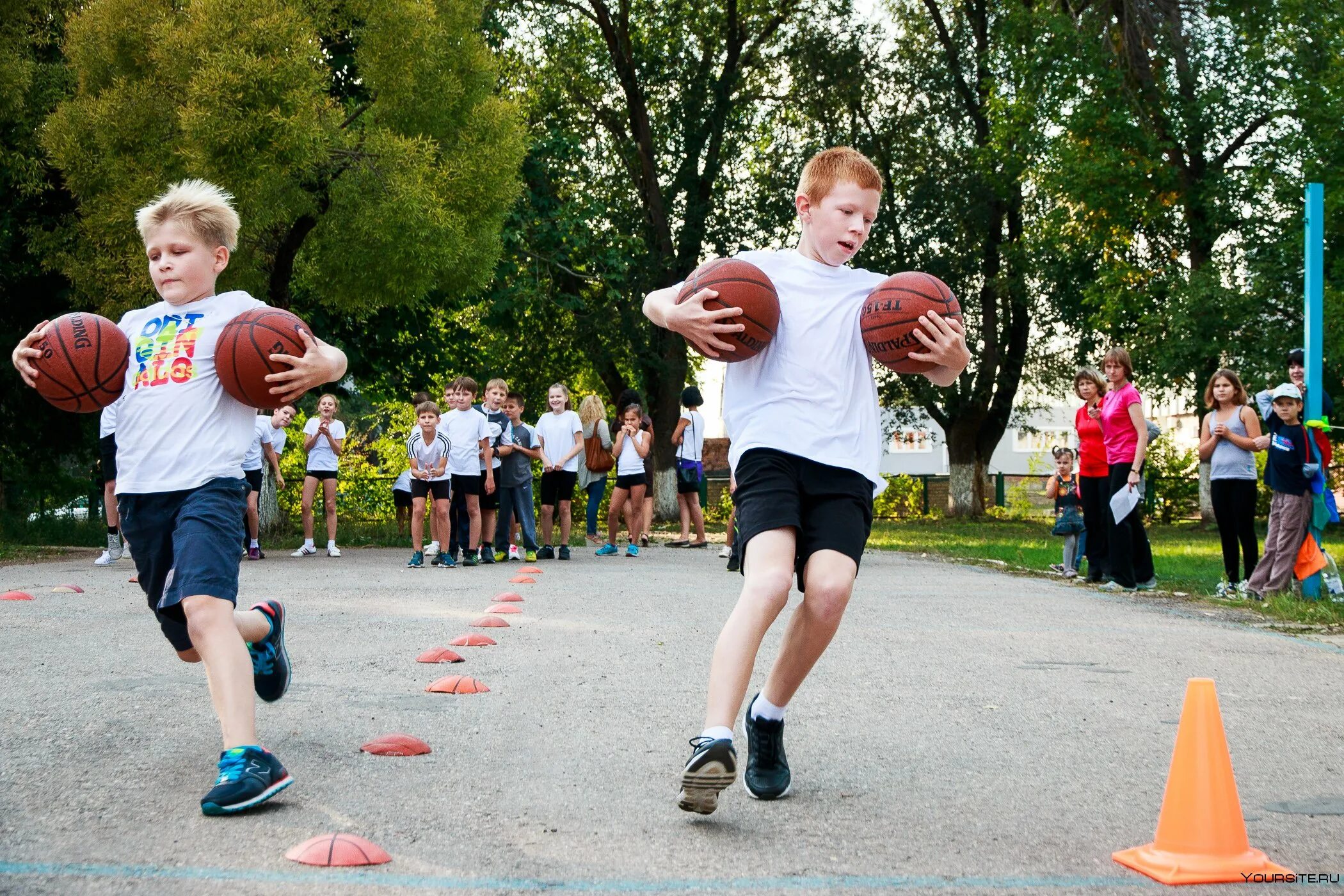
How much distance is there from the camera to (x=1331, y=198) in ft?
69.1

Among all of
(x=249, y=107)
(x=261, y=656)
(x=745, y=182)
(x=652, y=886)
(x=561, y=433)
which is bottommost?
(x=652, y=886)

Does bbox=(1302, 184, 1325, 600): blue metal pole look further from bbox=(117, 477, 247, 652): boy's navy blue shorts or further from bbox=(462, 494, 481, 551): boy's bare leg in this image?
bbox=(117, 477, 247, 652): boy's navy blue shorts

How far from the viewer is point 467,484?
551 inches

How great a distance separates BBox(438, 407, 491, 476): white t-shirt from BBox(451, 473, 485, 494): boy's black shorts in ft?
0.12

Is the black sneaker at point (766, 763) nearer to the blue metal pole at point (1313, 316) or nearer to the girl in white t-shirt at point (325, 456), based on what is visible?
the blue metal pole at point (1313, 316)

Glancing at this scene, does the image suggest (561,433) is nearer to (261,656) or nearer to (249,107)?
(249,107)

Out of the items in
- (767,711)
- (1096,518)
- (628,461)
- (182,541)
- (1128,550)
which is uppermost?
(628,461)

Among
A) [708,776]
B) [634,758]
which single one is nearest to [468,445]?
[634,758]

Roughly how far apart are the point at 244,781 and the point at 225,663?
16.3 inches

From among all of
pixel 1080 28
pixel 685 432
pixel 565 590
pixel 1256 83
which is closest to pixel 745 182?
pixel 1080 28

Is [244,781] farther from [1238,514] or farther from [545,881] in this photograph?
[1238,514]

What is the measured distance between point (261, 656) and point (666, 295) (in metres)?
1.97

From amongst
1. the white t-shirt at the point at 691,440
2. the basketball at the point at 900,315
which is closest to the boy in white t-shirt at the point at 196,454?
the basketball at the point at 900,315

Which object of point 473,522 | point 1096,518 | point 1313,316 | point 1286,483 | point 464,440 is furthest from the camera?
point 473,522
